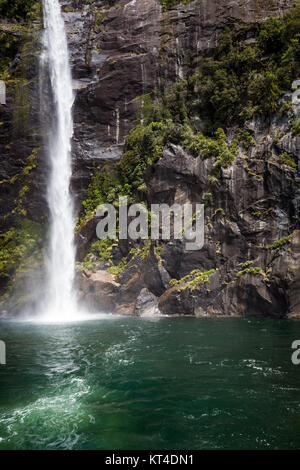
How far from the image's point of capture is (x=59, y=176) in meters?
30.1

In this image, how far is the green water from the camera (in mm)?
5773

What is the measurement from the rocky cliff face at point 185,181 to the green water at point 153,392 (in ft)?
20.5

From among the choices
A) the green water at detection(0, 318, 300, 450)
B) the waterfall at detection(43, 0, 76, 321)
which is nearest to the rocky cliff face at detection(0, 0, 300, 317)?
the waterfall at detection(43, 0, 76, 321)

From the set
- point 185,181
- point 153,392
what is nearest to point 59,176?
point 185,181

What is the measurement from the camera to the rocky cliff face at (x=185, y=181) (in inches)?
781

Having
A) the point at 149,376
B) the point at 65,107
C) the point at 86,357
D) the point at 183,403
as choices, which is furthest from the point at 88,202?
the point at 183,403

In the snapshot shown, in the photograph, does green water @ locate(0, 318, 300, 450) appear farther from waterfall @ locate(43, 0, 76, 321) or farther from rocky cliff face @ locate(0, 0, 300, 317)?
waterfall @ locate(43, 0, 76, 321)

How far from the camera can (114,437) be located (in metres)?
5.78

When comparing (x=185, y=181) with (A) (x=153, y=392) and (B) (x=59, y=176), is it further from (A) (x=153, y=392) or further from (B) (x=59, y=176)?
(A) (x=153, y=392)

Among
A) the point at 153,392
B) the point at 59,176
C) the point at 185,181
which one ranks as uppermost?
the point at 59,176

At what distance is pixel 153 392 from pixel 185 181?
17.5 meters

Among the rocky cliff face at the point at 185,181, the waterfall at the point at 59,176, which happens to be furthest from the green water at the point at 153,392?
the waterfall at the point at 59,176

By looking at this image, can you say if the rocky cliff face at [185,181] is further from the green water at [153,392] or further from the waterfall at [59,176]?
the green water at [153,392]
